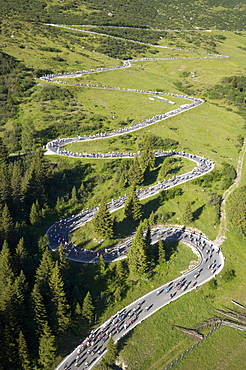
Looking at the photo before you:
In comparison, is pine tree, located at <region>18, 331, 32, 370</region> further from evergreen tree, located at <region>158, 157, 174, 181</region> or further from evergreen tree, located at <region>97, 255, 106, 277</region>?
evergreen tree, located at <region>158, 157, 174, 181</region>

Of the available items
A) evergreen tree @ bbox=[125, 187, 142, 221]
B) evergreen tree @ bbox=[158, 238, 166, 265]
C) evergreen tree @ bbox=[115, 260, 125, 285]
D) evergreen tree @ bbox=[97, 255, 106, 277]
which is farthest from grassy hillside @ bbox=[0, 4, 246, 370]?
evergreen tree @ bbox=[125, 187, 142, 221]

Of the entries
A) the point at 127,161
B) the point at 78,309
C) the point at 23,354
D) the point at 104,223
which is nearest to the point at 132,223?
the point at 104,223

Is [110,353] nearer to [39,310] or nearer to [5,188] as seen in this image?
[39,310]

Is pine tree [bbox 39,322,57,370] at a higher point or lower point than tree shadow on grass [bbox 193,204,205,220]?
lower

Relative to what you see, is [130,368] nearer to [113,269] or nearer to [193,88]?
[113,269]

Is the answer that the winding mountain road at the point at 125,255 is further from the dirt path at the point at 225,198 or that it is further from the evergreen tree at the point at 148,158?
the evergreen tree at the point at 148,158

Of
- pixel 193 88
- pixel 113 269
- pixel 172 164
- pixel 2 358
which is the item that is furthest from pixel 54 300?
pixel 193 88
